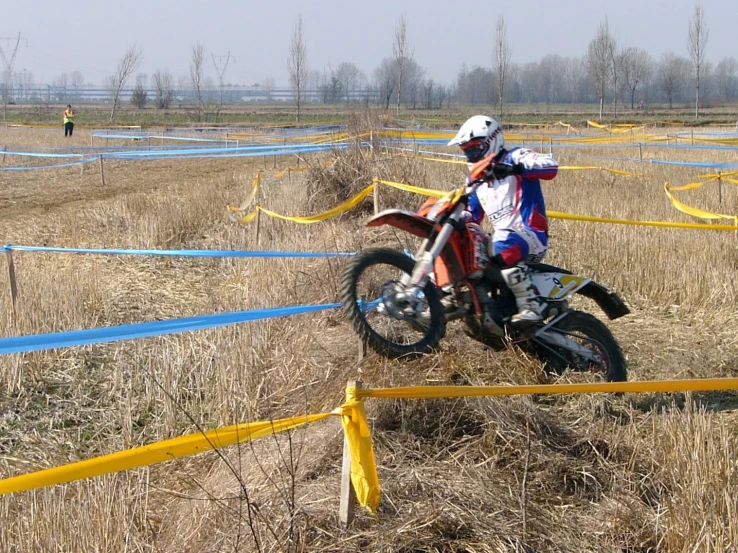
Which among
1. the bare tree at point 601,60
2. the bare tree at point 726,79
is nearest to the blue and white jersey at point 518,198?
the bare tree at point 601,60

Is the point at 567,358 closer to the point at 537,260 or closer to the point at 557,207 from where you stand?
the point at 537,260

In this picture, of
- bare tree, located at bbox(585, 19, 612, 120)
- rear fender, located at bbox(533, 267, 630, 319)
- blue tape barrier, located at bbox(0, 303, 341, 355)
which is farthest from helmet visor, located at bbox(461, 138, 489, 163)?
bare tree, located at bbox(585, 19, 612, 120)

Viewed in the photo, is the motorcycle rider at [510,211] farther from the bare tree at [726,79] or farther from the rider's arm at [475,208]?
the bare tree at [726,79]

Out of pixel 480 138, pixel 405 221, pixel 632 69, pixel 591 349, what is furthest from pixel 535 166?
pixel 632 69

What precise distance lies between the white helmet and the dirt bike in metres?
0.22

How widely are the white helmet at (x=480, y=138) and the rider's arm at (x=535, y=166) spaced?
134mm

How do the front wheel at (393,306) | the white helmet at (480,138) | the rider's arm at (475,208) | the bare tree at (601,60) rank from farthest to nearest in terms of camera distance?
the bare tree at (601,60), the rider's arm at (475,208), the white helmet at (480,138), the front wheel at (393,306)

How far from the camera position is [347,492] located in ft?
10.3

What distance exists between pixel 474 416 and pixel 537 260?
1.47m

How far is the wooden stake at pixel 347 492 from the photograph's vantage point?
3092mm

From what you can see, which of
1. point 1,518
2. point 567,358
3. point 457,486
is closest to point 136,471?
point 1,518

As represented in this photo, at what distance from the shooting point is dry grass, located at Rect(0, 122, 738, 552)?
3.43 m

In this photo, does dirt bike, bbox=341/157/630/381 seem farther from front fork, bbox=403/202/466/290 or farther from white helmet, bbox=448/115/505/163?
white helmet, bbox=448/115/505/163

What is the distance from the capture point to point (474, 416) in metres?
4.24
